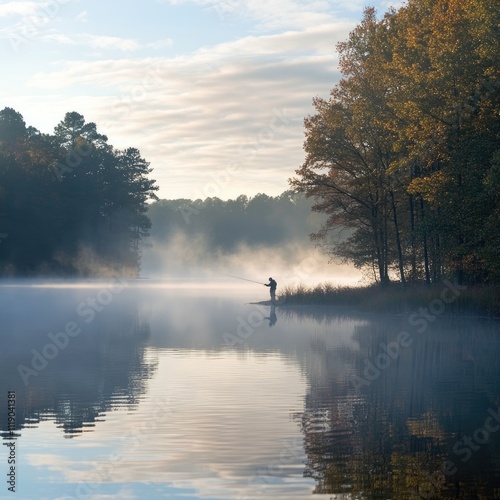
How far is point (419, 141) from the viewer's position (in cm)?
4834

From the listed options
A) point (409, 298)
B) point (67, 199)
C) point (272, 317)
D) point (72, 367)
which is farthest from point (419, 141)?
point (67, 199)

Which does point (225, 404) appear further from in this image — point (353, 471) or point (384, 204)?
point (384, 204)

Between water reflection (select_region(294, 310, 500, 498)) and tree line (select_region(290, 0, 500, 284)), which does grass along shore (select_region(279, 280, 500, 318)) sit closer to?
tree line (select_region(290, 0, 500, 284))

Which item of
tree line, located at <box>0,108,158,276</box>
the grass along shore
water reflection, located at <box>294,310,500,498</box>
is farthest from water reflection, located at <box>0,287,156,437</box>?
tree line, located at <box>0,108,158,276</box>

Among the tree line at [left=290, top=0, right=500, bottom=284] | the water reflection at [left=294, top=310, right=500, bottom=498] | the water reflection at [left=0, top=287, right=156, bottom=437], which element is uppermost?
the tree line at [left=290, top=0, right=500, bottom=284]

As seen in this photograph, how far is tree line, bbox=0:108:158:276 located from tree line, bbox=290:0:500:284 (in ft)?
217

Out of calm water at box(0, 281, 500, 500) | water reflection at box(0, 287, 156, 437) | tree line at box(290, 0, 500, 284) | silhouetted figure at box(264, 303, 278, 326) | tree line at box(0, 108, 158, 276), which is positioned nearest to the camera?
calm water at box(0, 281, 500, 500)

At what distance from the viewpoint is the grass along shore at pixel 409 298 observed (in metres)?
43.5

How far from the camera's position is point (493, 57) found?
42312 millimetres

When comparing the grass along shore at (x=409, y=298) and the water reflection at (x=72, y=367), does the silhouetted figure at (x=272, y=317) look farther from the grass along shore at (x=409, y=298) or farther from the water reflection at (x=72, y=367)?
the water reflection at (x=72, y=367)

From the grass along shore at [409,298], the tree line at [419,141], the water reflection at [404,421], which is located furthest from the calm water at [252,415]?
the tree line at [419,141]

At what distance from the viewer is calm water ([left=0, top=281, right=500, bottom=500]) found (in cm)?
1315

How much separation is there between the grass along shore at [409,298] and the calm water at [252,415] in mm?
5188

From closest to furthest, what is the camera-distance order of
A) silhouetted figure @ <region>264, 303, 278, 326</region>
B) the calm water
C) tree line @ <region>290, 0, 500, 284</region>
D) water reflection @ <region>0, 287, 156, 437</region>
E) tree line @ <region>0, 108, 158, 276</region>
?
the calm water < water reflection @ <region>0, 287, 156, 437</region> < tree line @ <region>290, 0, 500, 284</region> < silhouetted figure @ <region>264, 303, 278, 326</region> < tree line @ <region>0, 108, 158, 276</region>
